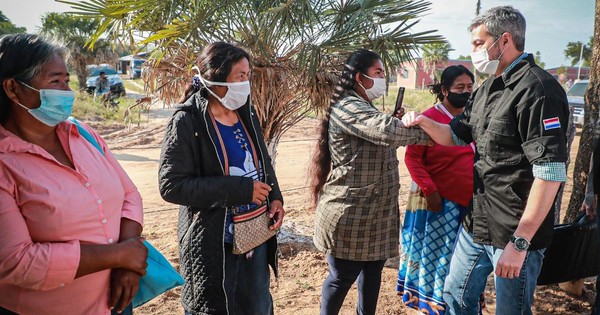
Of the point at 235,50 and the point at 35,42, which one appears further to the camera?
the point at 235,50

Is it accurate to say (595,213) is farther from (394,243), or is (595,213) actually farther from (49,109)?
(49,109)

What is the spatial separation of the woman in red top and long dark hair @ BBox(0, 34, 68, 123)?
7.18 ft

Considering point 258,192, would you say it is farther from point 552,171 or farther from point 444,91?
point 444,91

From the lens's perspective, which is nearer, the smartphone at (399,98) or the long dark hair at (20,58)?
the long dark hair at (20,58)

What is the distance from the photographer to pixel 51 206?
142 centimetres

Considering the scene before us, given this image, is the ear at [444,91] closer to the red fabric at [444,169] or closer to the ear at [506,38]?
the red fabric at [444,169]

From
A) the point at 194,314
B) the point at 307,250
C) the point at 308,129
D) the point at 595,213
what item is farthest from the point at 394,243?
the point at 308,129

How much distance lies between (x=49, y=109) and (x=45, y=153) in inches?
6.8

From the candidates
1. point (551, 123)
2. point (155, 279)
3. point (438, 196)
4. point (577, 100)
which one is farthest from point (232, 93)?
point (577, 100)

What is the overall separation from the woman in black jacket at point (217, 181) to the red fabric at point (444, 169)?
1099 millimetres

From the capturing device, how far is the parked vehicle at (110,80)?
60.8 ft

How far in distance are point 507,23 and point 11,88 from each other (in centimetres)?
201

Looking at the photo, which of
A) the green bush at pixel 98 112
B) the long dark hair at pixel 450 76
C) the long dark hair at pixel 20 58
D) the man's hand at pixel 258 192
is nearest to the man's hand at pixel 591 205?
the long dark hair at pixel 450 76

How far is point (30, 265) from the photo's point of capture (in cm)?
Result: 136
